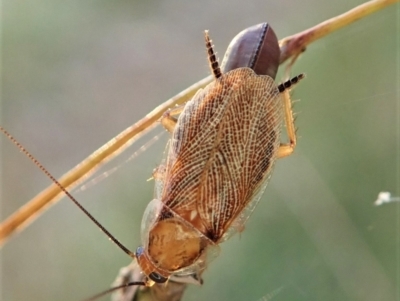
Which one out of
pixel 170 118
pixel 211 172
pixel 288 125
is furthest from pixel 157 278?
pixel 288 125

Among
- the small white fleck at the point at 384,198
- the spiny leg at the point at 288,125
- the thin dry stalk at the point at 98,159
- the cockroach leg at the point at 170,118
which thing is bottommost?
the small white fleck at the point at 384,198

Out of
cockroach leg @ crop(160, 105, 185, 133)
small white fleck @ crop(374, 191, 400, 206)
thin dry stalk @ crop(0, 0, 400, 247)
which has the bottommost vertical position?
small white fleck @ crop(374, 191, 400, 206)

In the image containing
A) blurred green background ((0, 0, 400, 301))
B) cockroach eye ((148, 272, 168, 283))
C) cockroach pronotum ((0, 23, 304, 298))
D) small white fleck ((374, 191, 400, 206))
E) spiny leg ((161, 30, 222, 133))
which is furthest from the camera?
blurred green background ((0, 0, 400, 301))

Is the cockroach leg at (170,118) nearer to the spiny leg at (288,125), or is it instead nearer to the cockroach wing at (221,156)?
the cockroach wing at (221,156)

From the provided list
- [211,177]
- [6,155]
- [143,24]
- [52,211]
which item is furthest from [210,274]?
[143,24]

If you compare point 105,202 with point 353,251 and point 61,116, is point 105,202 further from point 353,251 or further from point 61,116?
point 353,251

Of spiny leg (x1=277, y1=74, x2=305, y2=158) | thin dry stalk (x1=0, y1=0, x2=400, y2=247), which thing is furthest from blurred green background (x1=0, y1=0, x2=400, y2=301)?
thin dry stalk (x1=0, y1=0, x2=400, y2=247)

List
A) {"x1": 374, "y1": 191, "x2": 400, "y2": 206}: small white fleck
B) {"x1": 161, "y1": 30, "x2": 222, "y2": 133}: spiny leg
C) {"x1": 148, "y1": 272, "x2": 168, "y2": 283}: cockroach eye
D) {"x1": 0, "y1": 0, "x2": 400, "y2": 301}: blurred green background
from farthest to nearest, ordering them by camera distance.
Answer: {"x1": 0, "y1": 0, "x2": 400, "y2": 301}: blurred green background, {"x1": 374, "y1": 191, "x2": 400, "y2": 206}: small white fleck, {"x1": 161, "y1": 30, "x2": 222, "y2": 133}: spiny leg, {"x1": 148, "y1": 272, "x2": 168, "y2": 283}: cockroach eye

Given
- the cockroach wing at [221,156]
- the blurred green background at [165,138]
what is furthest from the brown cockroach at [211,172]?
the blurred green background at [165,138]

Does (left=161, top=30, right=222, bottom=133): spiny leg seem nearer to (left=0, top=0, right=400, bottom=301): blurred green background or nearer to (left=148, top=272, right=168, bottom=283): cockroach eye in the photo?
(left=148, top=272, right=168, bottom=283): cockroach eye
